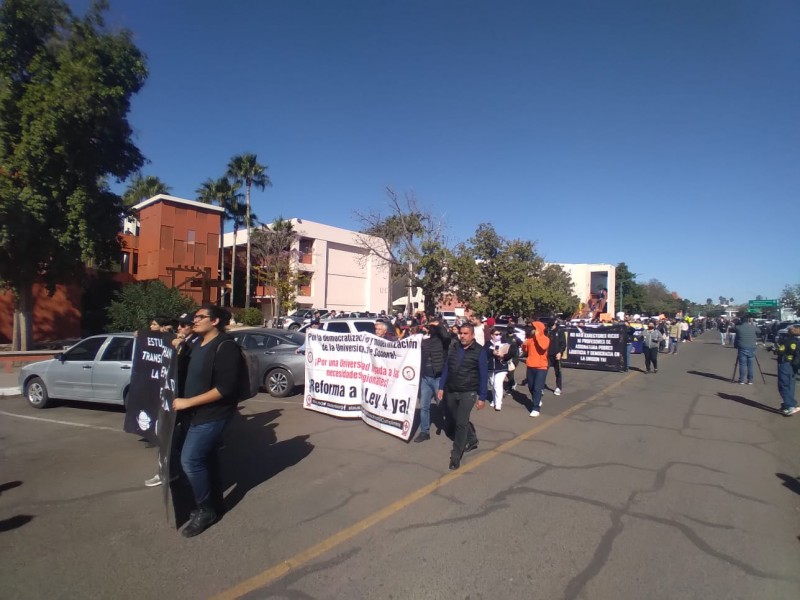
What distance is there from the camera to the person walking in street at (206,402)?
12.8 feet

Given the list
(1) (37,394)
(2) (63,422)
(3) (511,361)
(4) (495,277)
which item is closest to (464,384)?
(3) (511,361)

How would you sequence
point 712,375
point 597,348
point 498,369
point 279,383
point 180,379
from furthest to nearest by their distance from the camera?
point 597,348 → point 712,375 → point 279,383 → point 498,369 → point 180,379

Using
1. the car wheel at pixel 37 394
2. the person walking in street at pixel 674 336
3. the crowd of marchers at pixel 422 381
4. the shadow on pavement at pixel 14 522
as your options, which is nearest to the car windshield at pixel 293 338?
the crowd of marchers at pixel 422 381

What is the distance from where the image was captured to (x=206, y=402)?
3.88 metres

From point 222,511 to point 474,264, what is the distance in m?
21.6

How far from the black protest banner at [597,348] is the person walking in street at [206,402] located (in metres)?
14.7

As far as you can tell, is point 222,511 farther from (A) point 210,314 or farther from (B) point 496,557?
(B) point 496,557

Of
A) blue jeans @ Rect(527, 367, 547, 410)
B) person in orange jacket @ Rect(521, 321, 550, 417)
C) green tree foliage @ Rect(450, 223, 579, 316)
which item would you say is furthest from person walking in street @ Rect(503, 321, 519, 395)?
green tree foliage @ Rect(450, 223, 579, 316)

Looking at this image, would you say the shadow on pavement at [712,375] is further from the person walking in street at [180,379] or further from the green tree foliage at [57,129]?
the green tree foliage at [57,129]

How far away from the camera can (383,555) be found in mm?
3699

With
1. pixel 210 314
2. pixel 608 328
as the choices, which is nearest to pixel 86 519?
pixel 210 314

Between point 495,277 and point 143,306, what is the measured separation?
1751cm

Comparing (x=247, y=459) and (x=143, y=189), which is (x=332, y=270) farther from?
(x=247, y=459)

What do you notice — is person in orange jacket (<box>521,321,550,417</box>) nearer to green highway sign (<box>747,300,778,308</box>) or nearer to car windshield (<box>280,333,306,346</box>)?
car windshield (<box>280,333,306,346</box>)
